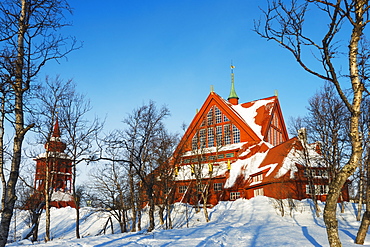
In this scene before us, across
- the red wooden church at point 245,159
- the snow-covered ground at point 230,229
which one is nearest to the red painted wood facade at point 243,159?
the red wooden church at point 245,159

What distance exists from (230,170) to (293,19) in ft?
90.1

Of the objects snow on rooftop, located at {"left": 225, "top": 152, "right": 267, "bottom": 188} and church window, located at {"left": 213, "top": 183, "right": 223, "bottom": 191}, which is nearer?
snow on rooftop, located at {"left": 225, "top": 152, "right": 267, "bottom": 188}

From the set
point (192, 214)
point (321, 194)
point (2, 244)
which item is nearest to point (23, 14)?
point (2, 244)

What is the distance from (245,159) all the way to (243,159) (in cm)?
22

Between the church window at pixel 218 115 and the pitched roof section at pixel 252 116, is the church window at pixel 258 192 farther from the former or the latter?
the church window at pixel 218 115

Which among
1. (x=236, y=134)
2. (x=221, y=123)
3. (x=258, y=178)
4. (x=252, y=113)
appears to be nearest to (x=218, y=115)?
(x=221, y=123)

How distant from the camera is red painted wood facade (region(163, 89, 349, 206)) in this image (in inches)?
1020

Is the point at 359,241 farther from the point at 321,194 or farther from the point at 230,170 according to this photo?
the point at 230,170

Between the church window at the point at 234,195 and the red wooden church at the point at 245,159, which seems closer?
the red wooden church at the point at 245,159

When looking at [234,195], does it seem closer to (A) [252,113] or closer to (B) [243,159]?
(B) [243,159]

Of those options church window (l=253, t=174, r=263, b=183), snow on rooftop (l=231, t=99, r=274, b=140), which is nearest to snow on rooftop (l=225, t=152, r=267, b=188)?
church window (l=253, t=174, r=263, b=183)

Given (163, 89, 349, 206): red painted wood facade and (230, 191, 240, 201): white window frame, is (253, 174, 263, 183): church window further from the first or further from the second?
(230, 191, 240, 201): white window frame

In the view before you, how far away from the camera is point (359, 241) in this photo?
34.6 ft

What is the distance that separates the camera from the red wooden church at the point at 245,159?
25.5 metres
